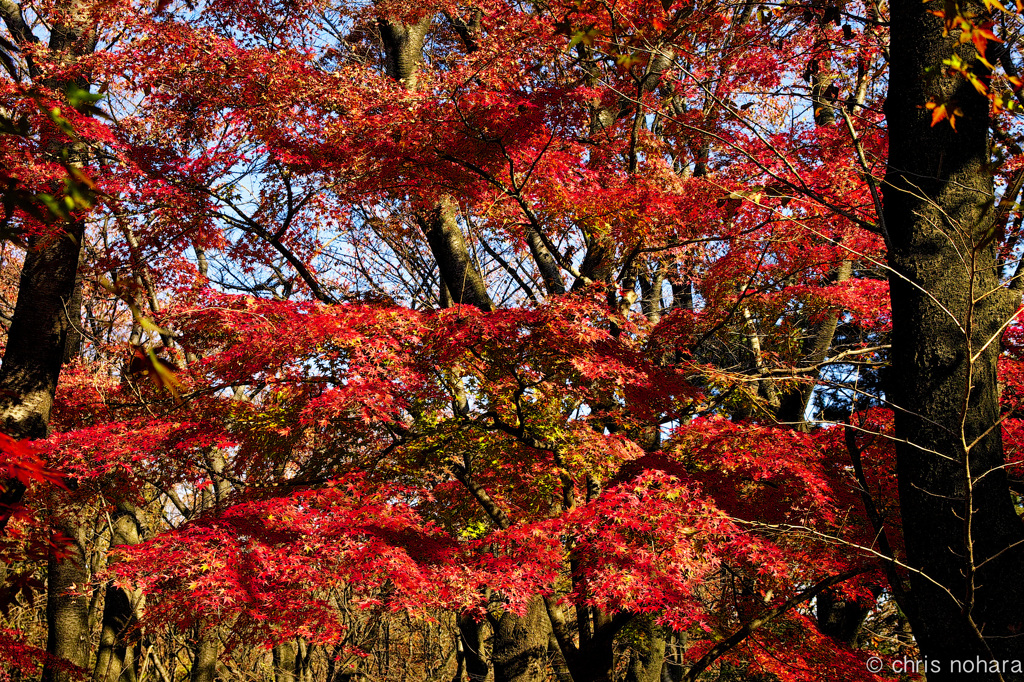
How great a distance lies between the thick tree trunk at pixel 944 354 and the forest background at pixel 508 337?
0.02 meters

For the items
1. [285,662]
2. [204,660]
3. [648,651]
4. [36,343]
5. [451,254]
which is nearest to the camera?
[36,343]

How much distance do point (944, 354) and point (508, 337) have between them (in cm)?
374

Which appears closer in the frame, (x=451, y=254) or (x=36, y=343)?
(x=36, y=343)

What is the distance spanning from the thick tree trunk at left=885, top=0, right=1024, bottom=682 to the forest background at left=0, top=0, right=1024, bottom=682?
22 mm

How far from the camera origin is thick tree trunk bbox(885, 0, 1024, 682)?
2715mm

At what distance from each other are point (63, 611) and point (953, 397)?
379 inches

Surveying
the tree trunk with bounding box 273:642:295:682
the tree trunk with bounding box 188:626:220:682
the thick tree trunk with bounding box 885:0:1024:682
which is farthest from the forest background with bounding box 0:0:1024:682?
the tree trunk with bounding box 273:642:295:682

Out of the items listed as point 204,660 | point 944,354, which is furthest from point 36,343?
point 944,354

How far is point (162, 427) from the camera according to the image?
6.08 metres

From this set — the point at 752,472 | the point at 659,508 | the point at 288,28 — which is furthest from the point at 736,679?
the point at 288,28

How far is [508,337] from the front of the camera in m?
6.19

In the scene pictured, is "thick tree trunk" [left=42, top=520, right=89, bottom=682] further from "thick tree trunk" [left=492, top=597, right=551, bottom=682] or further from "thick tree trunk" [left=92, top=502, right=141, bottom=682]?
"thick tree trunk" [left=492, top=597, right=551, bottom=682]

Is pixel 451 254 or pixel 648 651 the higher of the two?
pixel 451 254

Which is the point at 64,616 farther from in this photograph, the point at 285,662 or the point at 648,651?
the point at 648,651
